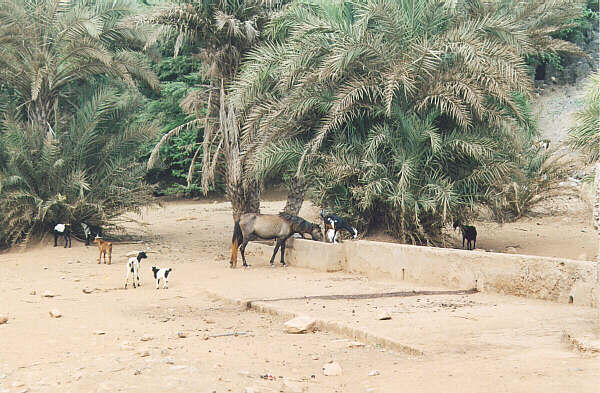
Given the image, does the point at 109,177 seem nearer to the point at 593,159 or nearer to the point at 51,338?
the point at 51,338

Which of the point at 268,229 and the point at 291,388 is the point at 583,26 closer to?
the point at 268,229

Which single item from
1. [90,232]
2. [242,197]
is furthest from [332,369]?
[90,232]

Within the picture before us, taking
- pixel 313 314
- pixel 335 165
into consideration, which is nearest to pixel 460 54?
pixel 335 165

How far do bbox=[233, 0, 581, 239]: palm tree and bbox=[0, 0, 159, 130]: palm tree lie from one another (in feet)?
13.2

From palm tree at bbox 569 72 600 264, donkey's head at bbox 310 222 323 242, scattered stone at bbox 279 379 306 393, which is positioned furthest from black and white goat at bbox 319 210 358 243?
scattered stone at bbox 279 379 306 393

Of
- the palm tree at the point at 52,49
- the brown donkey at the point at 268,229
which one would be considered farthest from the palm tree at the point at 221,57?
the brown donkey at the point at 268,229

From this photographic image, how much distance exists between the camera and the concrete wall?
8.36 metres

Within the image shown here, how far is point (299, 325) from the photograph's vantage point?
7.30 meters

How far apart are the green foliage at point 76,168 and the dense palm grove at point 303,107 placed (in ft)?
0.14

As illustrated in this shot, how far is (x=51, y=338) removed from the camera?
7184 mm

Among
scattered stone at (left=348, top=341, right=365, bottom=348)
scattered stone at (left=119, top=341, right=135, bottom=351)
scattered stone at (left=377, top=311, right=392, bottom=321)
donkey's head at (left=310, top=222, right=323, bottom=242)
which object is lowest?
scattered stone at (left=119, top=341, right=135, bottom=351)

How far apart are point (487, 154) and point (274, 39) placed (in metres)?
5.60

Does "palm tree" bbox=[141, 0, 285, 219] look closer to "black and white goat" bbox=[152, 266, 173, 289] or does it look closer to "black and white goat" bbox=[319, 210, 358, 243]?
"black and white goat" bbox=[319, 210, 358, 243]

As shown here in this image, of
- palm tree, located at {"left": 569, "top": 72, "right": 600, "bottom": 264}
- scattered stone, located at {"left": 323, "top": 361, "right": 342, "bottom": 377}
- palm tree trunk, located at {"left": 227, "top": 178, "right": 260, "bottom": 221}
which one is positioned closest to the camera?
scattered stone, located at {"left": 323, "top": 361, "right": 342, "bottom": 377}
